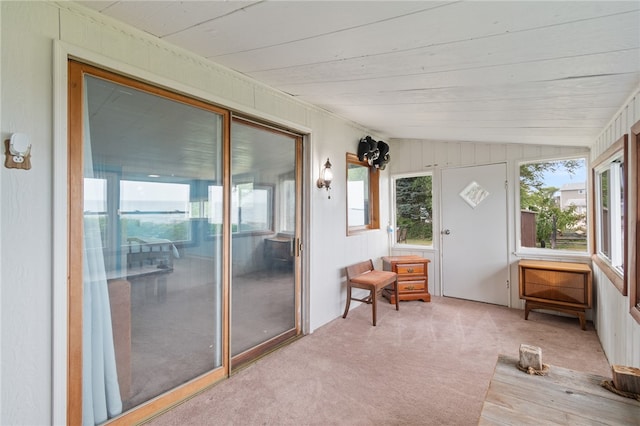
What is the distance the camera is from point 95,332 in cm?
176

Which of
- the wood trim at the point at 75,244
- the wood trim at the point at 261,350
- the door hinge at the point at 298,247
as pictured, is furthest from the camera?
the door hinge at the point at 298,247

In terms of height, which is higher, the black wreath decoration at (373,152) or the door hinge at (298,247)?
the black wreath decoration at (373,152)

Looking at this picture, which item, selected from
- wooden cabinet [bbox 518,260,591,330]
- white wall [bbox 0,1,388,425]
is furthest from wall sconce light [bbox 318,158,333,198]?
wooden cabinet [bbox 518,260,591,330]

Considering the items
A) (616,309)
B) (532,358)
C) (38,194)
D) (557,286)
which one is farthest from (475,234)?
(38,194)

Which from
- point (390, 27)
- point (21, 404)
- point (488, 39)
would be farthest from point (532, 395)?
point (21, 404)

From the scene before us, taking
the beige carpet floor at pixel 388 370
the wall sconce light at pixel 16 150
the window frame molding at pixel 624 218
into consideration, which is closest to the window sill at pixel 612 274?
the window frame molding at pixel 624 218

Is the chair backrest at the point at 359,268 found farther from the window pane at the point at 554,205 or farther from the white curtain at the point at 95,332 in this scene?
the white curtain at the point at 95,332

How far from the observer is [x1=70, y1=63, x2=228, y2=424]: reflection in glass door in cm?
175

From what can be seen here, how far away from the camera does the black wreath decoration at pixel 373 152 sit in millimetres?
4258

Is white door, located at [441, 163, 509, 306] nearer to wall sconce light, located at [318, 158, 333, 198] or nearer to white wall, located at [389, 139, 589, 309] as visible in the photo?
white wall, located at [389, 139, 589, 309]

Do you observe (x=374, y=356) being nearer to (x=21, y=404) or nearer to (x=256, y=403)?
(x=256, y=403)

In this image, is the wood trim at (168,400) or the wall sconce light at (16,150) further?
the wood trim at (168,400)

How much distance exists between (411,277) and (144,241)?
3525mm

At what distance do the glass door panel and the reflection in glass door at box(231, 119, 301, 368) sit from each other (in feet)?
0.67
